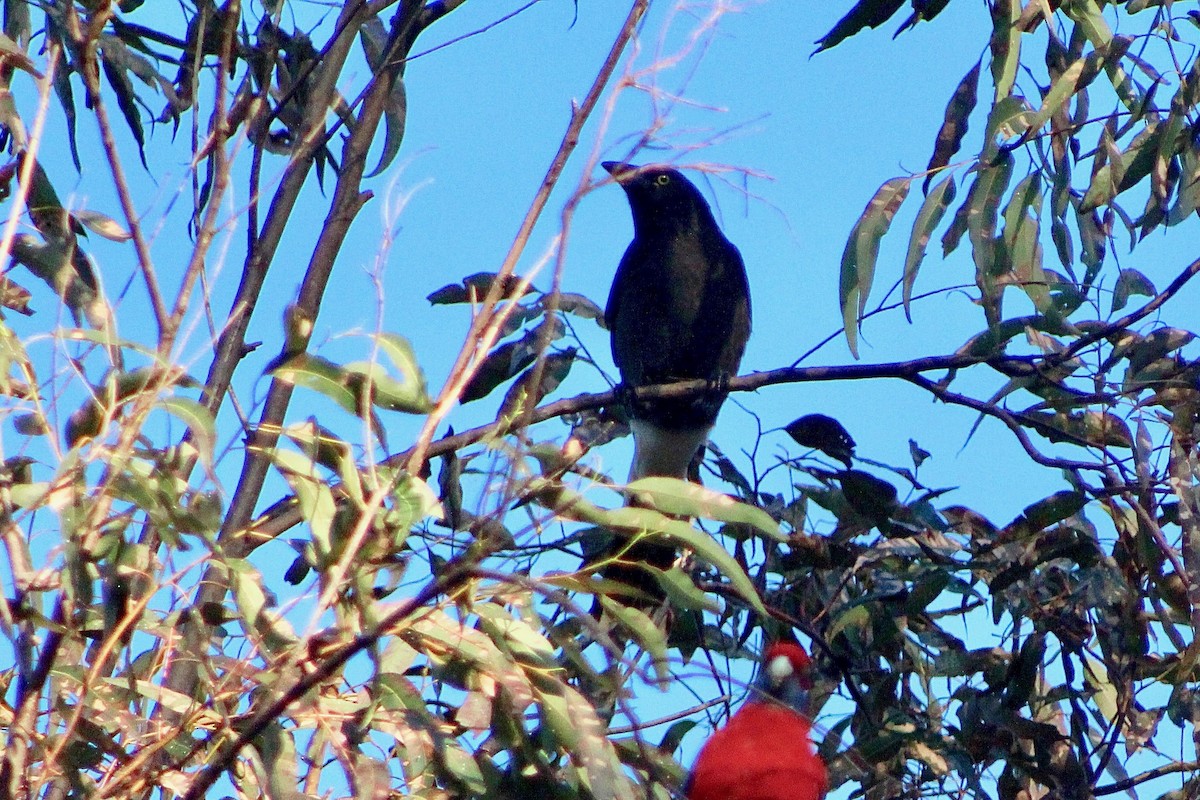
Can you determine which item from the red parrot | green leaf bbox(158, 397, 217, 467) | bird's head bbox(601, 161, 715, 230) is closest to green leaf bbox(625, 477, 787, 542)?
green leaf bbox(158, 397, 217, 467)

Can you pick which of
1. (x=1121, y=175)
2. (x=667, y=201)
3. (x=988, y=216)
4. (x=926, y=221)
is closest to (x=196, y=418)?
(x=926, y=221)

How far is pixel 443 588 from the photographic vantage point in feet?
3.54

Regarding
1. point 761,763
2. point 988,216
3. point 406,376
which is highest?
point 988,216

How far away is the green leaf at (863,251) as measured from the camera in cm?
222

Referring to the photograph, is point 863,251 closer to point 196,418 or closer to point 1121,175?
point 1121,175

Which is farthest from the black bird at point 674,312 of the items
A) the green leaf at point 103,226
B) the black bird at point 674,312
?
the green leaf at point 103,226

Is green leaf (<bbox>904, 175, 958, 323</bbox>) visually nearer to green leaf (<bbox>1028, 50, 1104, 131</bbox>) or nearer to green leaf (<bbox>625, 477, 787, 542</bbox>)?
green leaf (<bbox>1028, 50, 1104, 131</bbox>)

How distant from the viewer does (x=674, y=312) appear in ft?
12.1

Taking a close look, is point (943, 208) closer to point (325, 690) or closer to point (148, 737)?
point (325, 690)

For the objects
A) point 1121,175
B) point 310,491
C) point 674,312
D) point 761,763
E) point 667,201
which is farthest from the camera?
point 667,201

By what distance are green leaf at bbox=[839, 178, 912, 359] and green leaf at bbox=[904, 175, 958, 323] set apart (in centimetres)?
5

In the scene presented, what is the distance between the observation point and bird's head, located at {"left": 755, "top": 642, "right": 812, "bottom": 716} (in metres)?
2.26

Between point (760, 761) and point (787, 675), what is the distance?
311mm

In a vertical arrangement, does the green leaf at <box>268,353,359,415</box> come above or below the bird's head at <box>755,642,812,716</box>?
below
